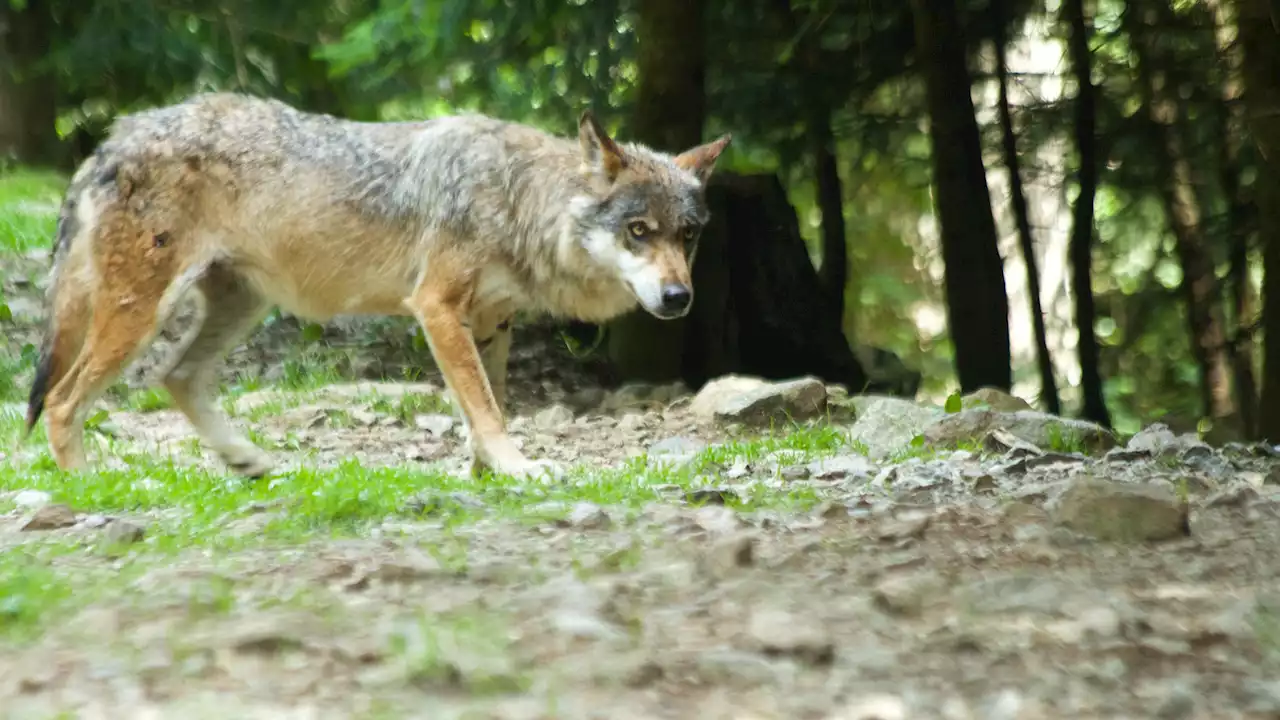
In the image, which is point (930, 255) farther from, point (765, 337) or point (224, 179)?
point (224, 179)

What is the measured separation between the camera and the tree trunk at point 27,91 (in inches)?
522

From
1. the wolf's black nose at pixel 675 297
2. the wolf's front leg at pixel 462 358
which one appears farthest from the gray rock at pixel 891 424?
the wolf's front leg at pixel 462 358

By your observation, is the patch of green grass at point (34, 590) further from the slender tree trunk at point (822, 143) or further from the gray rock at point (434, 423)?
the slender tree trunk at point (822, 143)

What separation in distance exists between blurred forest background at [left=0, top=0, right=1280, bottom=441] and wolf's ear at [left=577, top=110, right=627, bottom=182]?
3744 mm

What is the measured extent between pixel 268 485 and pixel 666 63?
606 cm

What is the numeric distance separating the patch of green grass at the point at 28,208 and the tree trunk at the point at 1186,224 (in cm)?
912

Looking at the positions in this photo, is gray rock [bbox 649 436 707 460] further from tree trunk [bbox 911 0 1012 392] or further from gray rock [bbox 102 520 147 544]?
tree trunk [bbox 911 0 1012 392]

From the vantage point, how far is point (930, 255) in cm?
1717

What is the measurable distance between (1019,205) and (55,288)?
8639 millimetres

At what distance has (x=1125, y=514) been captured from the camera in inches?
151

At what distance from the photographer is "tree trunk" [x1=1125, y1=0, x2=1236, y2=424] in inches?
438

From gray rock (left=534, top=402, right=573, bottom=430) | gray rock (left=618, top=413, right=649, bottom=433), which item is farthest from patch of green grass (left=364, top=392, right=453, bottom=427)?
gray rock (left=618, top=413, right=649, bottom=433)

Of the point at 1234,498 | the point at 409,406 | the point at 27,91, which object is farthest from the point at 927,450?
the point at 27,91

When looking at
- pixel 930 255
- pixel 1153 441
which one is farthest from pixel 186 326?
pixel 930 255
